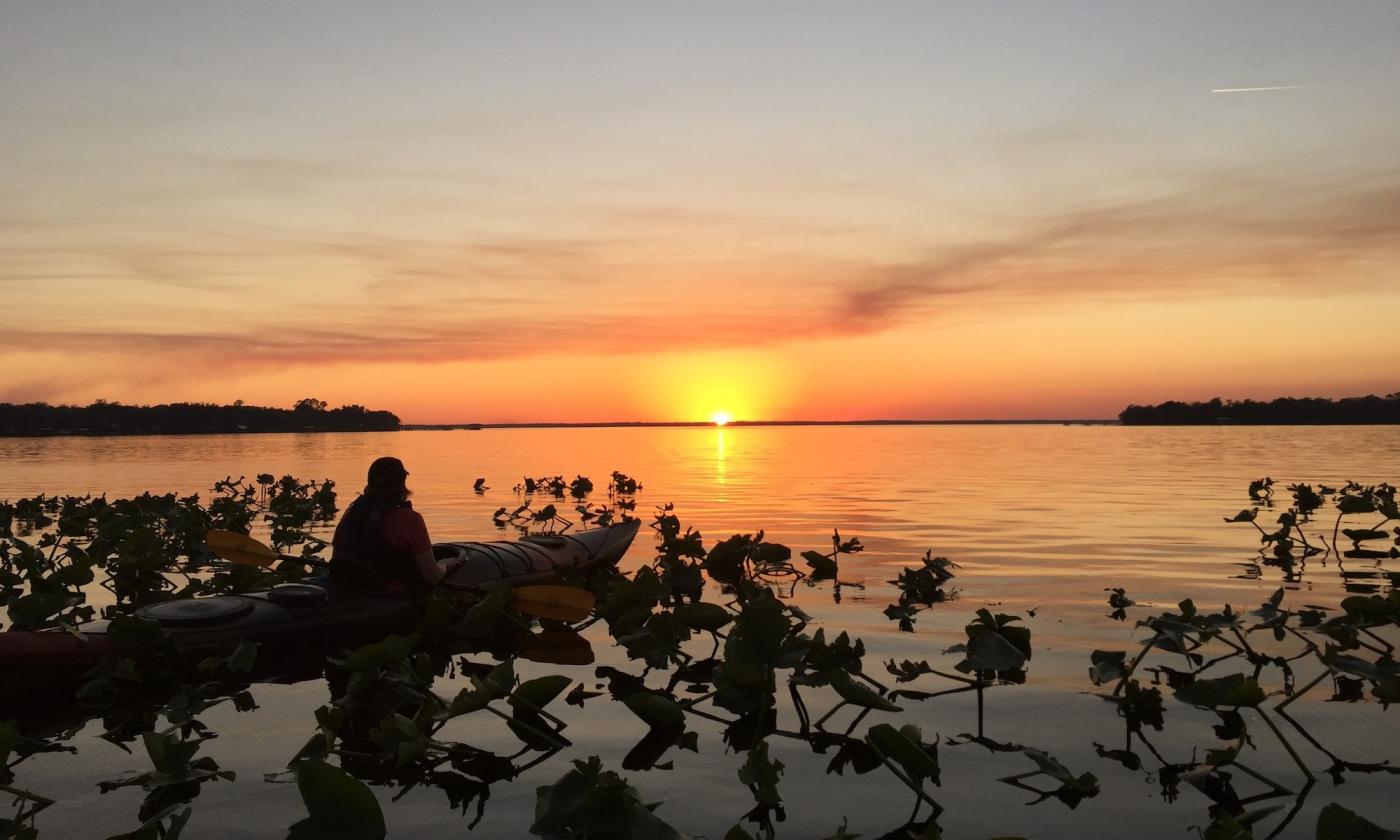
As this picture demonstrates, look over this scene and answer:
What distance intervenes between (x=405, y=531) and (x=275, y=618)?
1.51m

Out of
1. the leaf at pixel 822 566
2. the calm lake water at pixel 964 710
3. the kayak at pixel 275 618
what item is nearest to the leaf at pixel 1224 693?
the calm lake water at pixel 964 710

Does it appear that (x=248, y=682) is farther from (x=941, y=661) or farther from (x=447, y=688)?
(x=941, y=661)

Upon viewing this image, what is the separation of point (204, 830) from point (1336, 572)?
48.2 feet

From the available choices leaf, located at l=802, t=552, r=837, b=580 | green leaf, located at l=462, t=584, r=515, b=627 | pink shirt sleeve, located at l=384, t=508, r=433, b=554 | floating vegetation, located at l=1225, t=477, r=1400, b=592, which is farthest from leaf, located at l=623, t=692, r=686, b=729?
floating vegetation, located at l=1225, t=477, r=1400, b=592

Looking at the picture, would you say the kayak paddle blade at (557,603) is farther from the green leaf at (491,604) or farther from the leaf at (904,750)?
the leaf at (904,750)

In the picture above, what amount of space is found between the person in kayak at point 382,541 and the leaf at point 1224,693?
721 cm

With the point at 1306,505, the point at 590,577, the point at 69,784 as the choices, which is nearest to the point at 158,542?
the point at 590,577

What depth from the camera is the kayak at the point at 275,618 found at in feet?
24.5

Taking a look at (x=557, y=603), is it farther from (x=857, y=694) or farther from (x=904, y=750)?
(x=904, y=750)

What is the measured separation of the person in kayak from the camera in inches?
384

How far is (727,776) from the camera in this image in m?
5.80

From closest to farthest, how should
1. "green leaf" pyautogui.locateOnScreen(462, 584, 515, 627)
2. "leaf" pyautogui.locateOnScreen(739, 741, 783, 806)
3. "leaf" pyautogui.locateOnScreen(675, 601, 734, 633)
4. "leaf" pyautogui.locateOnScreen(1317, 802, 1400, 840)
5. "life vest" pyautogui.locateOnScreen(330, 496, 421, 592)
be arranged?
"leaf" pyautogui.locateOnScreen(1317, 802, 1400, 840), "leaf" pyautogui.locateOnScreen(739, 741, 783, 806), "leaf" pyautogui.locateOnScreen(675, 601, 734, 633), "green leaf" pyautogui.locateOnScreen(462, 584, 515, 627), "life vest" pyautogui.locateOnScreen(330, 496, 421, 592)

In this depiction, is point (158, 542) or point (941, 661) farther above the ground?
point (158, 542)

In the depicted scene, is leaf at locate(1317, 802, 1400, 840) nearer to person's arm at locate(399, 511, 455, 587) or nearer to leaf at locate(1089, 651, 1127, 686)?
leaf at locate(1089, 651, 1127, 686)
